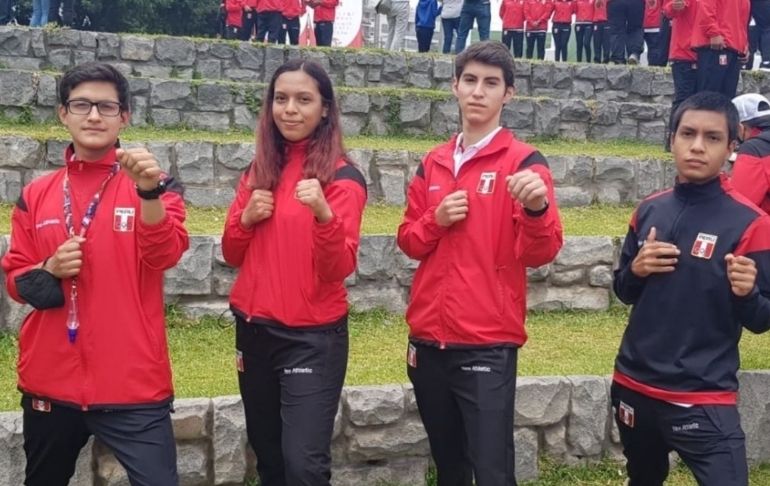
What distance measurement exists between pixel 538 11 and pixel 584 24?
0.82 meters

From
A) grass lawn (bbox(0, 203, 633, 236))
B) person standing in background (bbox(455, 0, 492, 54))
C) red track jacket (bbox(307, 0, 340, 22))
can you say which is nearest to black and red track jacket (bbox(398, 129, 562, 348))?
grass lawn (bbox(0, 203, 633, 236))

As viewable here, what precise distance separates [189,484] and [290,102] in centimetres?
180

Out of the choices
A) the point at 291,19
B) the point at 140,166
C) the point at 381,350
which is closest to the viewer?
the point at 140,166

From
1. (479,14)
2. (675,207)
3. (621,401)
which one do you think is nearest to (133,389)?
(621,401)

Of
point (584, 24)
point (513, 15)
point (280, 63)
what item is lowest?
point (280, 63)

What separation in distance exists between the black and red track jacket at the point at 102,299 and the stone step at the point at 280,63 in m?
7.11

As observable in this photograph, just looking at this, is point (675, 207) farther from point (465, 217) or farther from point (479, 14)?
point (479, 14)

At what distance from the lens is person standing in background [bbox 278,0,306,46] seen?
45.1 feet

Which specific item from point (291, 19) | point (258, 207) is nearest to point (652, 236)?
point (258, 207)

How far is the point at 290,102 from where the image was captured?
346 centimetres

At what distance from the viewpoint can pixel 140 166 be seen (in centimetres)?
297

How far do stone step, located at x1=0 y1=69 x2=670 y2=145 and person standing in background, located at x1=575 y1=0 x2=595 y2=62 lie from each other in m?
5.42

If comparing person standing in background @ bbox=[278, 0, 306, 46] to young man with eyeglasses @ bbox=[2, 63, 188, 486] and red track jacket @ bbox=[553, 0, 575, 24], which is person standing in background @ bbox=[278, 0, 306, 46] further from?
young man with eyeglasses @ bbox=[2, 63, 188, 486]

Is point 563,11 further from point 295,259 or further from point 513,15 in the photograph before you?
point 295,259
